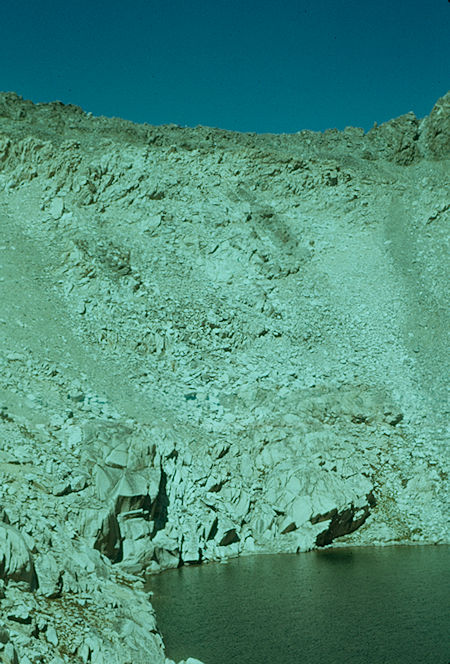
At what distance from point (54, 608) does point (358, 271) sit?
26295mm

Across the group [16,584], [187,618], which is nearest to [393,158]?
[187,618]

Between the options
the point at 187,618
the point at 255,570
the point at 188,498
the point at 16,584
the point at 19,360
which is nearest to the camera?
the point at 16,584

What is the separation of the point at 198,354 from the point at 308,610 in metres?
13.7

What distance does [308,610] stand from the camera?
1623 cm

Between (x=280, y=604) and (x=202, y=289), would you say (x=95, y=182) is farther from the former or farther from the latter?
(x=280, y=604)

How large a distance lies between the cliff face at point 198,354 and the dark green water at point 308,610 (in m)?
1.07

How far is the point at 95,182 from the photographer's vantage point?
3528 cm

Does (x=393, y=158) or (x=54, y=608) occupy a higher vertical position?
(x=393, y=158)

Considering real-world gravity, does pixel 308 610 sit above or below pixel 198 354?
below

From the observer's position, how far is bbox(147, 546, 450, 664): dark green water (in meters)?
14.1

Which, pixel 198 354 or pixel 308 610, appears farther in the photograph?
pixel 198 354

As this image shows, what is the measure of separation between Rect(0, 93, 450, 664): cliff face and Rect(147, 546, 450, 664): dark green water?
3.50 ft

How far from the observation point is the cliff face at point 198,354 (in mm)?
18125

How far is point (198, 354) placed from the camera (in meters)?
28.3
